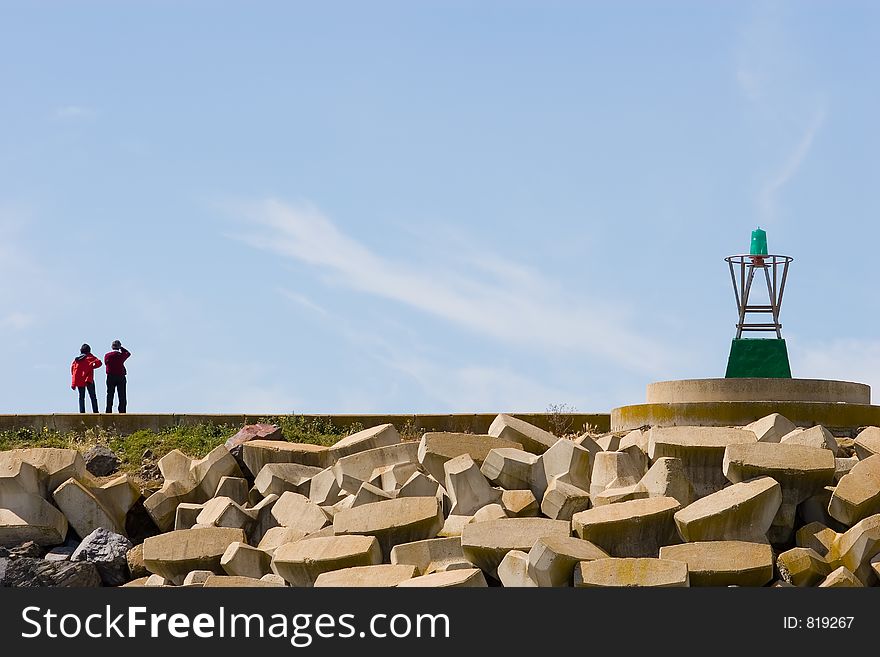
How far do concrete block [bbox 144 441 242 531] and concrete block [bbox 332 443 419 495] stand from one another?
97 cm

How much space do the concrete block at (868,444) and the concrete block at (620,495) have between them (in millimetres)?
2100

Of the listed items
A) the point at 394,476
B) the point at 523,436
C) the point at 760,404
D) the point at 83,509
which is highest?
the point at 760,404

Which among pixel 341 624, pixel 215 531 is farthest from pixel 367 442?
pixel 341 624

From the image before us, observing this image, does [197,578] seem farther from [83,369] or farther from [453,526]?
[83,369]

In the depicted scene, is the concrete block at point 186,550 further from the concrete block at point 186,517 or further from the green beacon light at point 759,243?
the green beacon light at point 759,243

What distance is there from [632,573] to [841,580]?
Answer: 141cm

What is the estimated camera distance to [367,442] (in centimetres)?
1022

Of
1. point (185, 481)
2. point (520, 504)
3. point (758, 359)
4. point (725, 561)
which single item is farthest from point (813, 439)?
point (185, 481)

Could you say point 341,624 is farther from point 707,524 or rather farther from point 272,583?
point 707,524

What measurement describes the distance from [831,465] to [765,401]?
7.85 ft

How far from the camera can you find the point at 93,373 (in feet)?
45.4

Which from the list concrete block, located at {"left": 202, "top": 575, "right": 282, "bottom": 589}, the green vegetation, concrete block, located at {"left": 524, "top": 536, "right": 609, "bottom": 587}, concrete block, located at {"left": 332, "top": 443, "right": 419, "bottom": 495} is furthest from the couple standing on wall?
concrete block, located at {"left": 524, "top": 536, "right": 609, "bottom": 587}

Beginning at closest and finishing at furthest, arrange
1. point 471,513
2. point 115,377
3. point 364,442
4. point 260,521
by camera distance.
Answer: point 471,513, point 260,521, point 364,442, point 115,377

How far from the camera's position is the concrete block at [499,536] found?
799 cm
